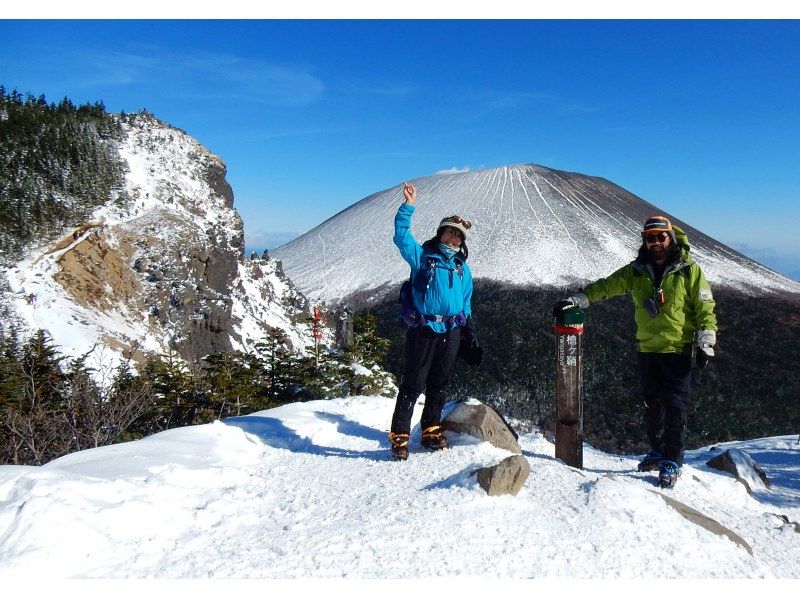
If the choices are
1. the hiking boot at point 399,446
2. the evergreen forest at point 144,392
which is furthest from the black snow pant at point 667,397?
the evergreen forest at point 144,392

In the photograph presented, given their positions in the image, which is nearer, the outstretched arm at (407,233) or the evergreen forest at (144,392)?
the outstretched arm at (407,233)

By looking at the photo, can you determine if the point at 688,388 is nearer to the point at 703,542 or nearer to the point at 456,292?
the point at 703,542

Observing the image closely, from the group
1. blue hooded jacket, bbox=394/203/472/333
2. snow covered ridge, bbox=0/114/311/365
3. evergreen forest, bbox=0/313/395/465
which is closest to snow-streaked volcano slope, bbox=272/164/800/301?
snow covered ridge, bbox=0/114/311/365

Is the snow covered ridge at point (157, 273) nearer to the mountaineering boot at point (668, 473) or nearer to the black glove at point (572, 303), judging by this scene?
the black glove at point (572, 303)

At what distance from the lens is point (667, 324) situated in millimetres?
5781

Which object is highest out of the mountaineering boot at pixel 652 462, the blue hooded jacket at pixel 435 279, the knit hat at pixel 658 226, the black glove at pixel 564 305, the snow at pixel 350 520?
the knit hat at pixel 658 226

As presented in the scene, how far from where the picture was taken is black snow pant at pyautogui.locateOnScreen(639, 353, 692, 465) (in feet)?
19.2

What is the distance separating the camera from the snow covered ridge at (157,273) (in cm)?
1980

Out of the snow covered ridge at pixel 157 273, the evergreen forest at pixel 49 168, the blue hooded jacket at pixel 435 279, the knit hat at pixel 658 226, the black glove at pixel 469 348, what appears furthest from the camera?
the evergreen forest at pixel 49 168

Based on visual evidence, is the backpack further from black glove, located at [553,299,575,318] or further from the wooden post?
the wooden post

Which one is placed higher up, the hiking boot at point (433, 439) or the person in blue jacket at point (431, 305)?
the person in blue jacket at point (431, 305)

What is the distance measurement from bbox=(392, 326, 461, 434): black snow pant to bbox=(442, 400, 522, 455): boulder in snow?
68 cm

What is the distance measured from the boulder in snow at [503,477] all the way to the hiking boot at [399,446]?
1.23 meters

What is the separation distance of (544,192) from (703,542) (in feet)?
236
